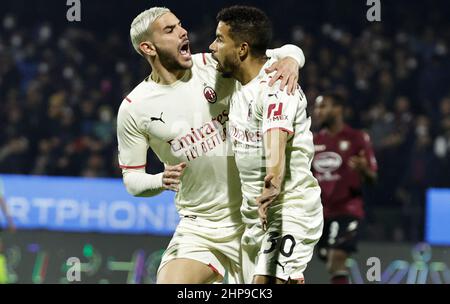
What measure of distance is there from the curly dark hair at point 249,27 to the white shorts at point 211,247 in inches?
43.1

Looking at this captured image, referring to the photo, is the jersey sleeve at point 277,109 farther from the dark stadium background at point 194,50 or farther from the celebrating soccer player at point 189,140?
the dark stadium background at point 194,50

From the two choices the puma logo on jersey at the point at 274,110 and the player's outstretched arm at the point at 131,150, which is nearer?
the puma logo on jersey at the point at 274,110

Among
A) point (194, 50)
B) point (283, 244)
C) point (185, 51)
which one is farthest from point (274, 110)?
point (194, 50)

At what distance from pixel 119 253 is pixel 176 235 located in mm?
4884

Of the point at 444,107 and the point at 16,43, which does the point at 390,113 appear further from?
the point at 16,43

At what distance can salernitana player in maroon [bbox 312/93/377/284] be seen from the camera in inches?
382

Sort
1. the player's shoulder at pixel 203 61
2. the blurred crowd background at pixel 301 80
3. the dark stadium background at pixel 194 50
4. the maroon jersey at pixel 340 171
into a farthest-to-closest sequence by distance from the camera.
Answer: the blurred crowd background at pixel 301 80, the dark stadium background at pixel 194 50, the maroon jersey at pixel 340 171, the player's shoulder at pixel 203 61

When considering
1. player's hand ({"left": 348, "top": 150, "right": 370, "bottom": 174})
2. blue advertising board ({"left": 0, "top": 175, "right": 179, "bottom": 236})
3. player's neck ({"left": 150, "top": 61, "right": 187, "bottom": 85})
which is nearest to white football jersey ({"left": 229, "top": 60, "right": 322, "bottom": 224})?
player's neck ({"left": 150, "top": 61, "right": 187, "bottom": 85})

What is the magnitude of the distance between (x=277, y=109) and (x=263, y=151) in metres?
0.28

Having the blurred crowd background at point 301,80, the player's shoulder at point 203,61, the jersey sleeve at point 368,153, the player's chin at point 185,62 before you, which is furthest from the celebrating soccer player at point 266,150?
the blurred crowd background at point 301,80

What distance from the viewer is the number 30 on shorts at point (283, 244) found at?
5484 millimetres

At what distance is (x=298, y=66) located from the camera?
5.90 m

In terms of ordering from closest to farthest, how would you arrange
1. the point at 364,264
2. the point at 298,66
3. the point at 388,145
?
the point at 298,66 → the point at 364,264 → the point at 388,145
